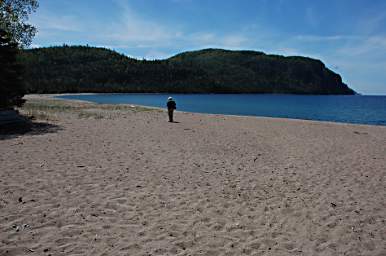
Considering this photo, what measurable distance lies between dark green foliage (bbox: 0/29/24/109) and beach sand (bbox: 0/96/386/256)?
221 inches

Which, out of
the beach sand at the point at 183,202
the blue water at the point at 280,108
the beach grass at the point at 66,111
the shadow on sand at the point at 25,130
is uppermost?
the blue water at the point at 280,108

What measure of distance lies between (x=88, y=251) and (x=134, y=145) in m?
8.39

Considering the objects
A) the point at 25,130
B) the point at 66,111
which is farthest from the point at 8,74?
the point at 66,111

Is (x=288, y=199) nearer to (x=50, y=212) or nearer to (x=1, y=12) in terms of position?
(x=50, y=212)

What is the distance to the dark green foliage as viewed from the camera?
50.8ft

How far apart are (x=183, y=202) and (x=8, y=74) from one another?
47.4 feet

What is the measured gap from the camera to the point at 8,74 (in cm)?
1573

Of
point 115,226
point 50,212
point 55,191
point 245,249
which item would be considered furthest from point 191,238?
point 55,191

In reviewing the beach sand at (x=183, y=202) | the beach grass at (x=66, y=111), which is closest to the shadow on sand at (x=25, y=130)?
the beach sand at (x=183, y=202)

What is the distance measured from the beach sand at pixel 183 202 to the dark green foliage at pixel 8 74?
18.4ft

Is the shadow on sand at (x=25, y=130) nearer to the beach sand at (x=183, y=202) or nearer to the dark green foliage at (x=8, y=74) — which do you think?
the dark green foliage at (x=8, y=74)

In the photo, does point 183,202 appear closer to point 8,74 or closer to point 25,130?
point 25,130

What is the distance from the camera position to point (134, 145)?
490 inches

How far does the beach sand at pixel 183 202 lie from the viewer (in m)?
4.57
